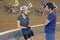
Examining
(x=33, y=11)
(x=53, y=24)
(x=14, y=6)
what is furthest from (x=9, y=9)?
(x=53, y=24)

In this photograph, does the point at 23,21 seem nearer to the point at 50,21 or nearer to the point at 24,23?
the point at 24,23

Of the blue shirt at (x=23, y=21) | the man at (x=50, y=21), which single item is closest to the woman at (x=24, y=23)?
the blue shirt at (x=23, y=21)

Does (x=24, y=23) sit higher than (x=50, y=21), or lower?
lower

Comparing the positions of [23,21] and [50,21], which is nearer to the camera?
[50,21]

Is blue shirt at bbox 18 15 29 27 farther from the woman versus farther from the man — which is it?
the man

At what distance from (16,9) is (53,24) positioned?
19.8 metres

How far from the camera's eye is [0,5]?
27391mm

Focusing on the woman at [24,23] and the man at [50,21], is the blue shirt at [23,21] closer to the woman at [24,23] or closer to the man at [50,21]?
the woman at [24,23]

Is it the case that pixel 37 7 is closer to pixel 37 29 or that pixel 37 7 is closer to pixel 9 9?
pixel 9 9

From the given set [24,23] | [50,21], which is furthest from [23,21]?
[50,21]

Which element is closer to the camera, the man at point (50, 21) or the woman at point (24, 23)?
the man at point (50, 21)

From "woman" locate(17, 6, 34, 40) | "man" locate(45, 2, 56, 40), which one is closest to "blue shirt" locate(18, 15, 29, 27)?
"woman" locate(17, 6, 34, 40)

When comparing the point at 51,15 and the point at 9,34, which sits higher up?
the point at 51,15

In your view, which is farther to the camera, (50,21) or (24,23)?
(24,23)
